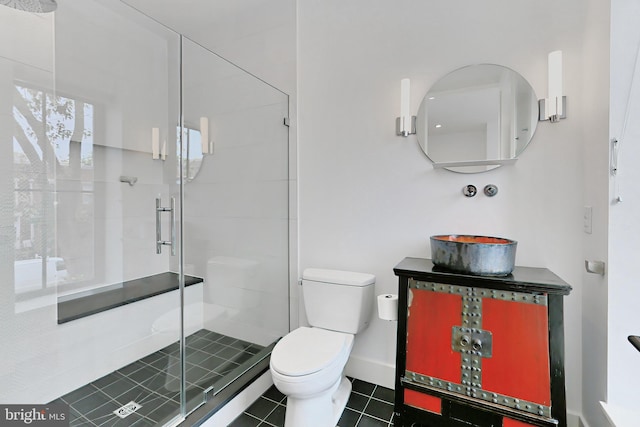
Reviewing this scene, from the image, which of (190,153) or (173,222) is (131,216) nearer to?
(173,222)

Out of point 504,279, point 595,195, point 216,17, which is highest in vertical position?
point 216,17

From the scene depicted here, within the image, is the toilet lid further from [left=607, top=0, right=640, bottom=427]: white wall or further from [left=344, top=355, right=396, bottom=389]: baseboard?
[left=607, top=0, right=640, bottom=427]: white wall

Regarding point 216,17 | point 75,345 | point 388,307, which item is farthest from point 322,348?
point 216,17

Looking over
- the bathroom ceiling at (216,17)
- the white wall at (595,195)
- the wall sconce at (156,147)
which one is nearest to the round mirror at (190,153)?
the wall sconce at (156,147)

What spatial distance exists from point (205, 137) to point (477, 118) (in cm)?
173

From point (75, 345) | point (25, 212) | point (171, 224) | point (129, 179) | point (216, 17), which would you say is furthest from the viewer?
point (216, 17)

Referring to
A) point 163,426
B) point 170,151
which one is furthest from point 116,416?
point 170,151

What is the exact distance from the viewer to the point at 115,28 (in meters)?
2.10

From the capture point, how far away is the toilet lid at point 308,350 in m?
1.44

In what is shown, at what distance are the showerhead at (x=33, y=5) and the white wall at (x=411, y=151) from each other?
1452 millimetres

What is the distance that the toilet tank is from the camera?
1.84 metres

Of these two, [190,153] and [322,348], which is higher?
[190,153]

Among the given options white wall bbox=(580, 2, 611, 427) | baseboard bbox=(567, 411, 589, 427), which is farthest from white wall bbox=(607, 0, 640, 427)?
baseboard bbox=(567, 411, 589, 427)

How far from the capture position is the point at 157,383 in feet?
5.91
